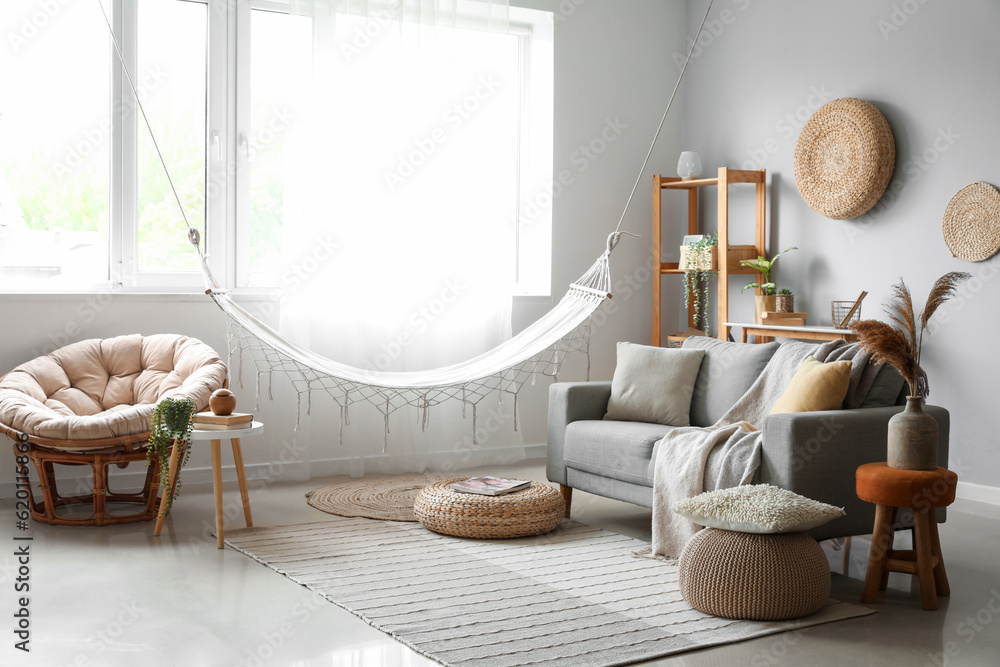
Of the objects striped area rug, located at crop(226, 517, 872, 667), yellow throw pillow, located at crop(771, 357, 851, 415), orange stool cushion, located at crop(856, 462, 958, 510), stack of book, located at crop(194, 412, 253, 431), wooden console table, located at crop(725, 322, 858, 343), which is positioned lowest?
striped area rug, located at crop(226, 517, 872, 667)

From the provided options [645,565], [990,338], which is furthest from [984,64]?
[645,565]

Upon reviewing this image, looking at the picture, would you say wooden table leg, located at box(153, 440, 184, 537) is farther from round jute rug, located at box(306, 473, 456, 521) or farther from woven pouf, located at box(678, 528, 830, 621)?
woven pouf, located at box(678, 528, 830, 621)

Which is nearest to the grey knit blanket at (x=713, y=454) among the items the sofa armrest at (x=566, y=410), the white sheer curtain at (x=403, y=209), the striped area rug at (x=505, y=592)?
the striped area rug at (x=505, y=592)

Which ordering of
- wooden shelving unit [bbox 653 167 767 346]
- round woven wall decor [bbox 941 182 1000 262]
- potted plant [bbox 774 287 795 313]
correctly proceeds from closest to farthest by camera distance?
round woven wall decor [bbox 941 182 1000 262]
potted plant [bbox 774 287 795 313]
wooden shelving unit [bbox 653 167 767 346]

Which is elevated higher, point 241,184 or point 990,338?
point 241,184

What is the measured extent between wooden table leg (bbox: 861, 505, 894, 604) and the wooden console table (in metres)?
1.67

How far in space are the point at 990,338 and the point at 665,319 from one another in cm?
204

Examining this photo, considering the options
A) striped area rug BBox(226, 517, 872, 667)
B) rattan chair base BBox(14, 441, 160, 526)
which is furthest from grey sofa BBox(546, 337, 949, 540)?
rattan chair base BBox(14, 441, 160, 526)

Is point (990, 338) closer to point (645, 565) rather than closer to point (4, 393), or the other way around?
point (645, 565)

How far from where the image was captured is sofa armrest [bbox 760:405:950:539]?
279 centimetres

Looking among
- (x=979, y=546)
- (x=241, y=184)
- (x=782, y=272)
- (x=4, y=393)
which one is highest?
(x=241, y=184)

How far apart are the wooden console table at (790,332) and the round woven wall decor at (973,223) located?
22.6 inches

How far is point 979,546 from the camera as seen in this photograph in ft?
10.9

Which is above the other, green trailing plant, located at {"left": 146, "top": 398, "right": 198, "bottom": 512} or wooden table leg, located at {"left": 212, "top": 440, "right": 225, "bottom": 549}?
green trailing plant, located at {"left": 146, "top": 398, "right": 198, "bottom": 512}
